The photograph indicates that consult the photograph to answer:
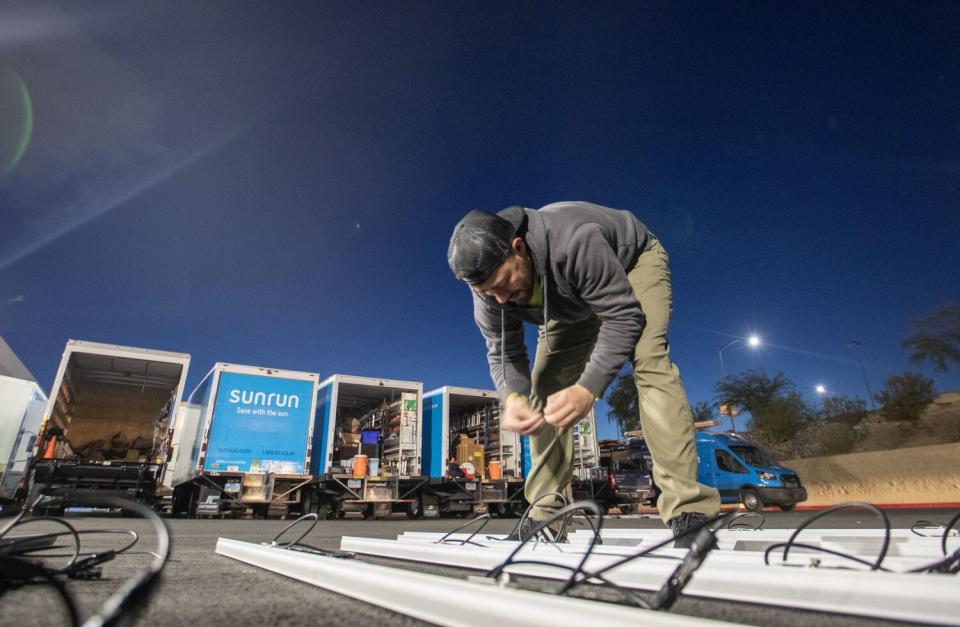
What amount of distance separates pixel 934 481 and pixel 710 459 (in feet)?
16.8

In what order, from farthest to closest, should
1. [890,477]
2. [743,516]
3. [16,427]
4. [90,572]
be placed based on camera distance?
[890,477], [16,427], [743,516], [90,572]

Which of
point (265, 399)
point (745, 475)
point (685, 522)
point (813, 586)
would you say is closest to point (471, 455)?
point (265, 399)

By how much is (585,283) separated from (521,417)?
619 millimetres

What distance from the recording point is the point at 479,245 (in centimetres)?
188

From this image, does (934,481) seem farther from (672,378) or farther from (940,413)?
(940,413)

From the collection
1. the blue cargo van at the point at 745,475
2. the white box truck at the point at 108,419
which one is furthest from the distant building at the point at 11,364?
the blue cargo van at the point at 745,475

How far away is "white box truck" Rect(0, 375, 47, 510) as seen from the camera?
27.9ft

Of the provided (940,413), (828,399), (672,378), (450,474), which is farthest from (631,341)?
(828,399)

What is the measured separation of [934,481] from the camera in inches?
453

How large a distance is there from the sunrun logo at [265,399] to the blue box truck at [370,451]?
3.11 feet

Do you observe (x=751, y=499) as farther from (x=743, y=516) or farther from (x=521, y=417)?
(x=521, y=417)

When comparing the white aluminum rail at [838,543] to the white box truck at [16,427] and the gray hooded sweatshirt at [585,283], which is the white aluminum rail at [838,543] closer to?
the gray hooded sweatshirt at [585,283]

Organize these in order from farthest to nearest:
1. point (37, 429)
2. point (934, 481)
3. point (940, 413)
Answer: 1. point (940, 413)
2. point (934, 481)
3. point (37, 429)

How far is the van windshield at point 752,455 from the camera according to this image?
12.1 meters
